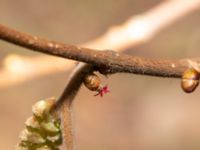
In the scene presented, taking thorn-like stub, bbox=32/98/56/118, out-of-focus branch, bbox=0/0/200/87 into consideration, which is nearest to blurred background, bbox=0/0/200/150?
out-of-focus branch, bbox=0/0/200/87

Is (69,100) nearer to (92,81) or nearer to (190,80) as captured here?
(92,81)

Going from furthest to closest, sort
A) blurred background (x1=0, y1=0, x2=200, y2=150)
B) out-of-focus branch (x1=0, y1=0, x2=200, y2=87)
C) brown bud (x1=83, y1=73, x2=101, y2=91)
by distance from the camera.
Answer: blurred background (x1=0, y1=0, x2=200, y2=150), out-of-focus branch (x1=0, y1=0, x2=200, y2=87), brown bud (x1=83, y1=73, x2=101, y2=91)

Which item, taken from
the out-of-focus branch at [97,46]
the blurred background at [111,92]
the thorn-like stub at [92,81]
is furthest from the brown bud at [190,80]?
the blurred background at [111,92]

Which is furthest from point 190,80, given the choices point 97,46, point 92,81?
point 97,46

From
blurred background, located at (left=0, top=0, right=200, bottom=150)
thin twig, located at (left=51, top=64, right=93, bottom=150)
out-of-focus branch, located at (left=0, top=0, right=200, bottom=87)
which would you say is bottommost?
thin twig, located at (left=51, top=64, right=93, bottom=150)

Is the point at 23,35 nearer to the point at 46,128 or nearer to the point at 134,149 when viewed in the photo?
the point at 46,128

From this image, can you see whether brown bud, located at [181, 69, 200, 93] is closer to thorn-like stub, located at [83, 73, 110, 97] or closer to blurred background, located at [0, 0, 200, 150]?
thorn-like stub, located at [83, 73, 110, 97]
